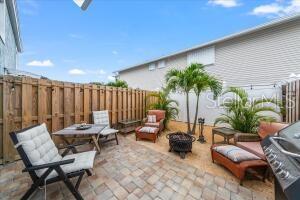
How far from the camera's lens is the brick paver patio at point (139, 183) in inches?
87.9

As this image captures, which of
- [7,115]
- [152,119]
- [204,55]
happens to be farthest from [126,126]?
[204,55]

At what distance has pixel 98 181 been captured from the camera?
256cm

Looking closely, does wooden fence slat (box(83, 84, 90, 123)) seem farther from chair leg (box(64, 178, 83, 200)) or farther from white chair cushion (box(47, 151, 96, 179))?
chair leg (box(64, 178, 83, 200))

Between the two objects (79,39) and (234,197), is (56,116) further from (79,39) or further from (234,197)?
(79,39)

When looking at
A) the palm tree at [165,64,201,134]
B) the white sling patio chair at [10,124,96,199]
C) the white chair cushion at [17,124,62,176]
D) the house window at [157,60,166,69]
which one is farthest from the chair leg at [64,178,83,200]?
the house window at [157,60,166,69]

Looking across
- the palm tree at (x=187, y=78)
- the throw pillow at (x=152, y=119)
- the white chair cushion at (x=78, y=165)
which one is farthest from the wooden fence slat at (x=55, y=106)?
the palm tree at (x=187, y=78)

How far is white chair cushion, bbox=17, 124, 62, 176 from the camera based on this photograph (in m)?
1.94

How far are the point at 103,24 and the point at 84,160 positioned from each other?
763cm

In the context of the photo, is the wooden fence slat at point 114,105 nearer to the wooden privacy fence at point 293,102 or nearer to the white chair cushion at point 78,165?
the white chair cushion at point 78,165

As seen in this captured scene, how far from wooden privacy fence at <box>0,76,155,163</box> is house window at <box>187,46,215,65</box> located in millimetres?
5752

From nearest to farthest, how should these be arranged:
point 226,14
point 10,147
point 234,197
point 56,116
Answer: point 234,197 < point 10,147 < point 56,116 < point 226,14

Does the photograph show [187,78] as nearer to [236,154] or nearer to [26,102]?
[236,154]

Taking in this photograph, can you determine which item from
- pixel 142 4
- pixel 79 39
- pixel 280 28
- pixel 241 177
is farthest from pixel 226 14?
pixel 79 39

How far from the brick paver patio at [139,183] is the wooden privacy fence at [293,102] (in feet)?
10.7
